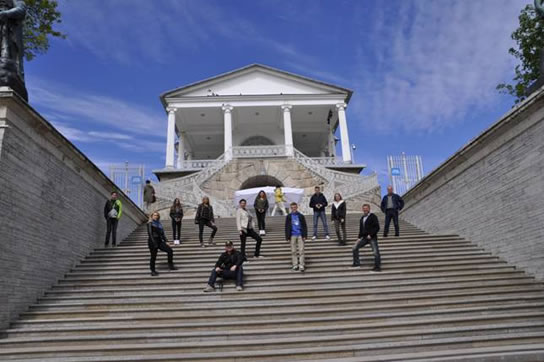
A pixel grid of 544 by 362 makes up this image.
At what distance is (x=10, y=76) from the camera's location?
6629 mm

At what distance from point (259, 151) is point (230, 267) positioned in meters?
18.6

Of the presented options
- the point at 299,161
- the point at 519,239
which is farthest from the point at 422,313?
the point at 299,161

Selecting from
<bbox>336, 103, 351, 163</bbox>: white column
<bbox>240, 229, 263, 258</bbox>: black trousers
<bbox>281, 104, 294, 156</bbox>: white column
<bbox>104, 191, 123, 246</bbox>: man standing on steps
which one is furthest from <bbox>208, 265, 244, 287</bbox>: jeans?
<bbox>336, 103, 351, 163</bbox>: white column

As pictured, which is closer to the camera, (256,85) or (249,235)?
(249,235)

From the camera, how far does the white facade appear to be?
27.0 metres

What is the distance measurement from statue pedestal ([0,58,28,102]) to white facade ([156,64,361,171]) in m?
18.0

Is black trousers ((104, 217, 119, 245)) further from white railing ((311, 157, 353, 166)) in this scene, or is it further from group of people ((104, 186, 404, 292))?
white railing ((311, 157, 353, 166))

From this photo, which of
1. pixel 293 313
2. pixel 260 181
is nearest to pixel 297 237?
pixel 293 313

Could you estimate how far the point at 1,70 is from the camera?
6.59 meters

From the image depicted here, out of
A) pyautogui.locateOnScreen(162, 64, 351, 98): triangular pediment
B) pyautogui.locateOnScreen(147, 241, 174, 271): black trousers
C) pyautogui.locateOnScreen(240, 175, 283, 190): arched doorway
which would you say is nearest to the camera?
pyautogui.locateOnScreen(147, 241, 174, 271): black trousers

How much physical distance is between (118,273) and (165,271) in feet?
3.01

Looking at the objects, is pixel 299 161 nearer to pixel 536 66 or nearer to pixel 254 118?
pixel 254 118

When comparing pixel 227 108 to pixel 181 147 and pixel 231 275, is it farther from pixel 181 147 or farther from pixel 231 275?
pixel 231 275

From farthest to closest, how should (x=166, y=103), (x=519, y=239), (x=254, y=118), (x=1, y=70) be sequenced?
(x=254, y=118), (x=166, y=103), (x=519, y=239), (x=1, y=70)
